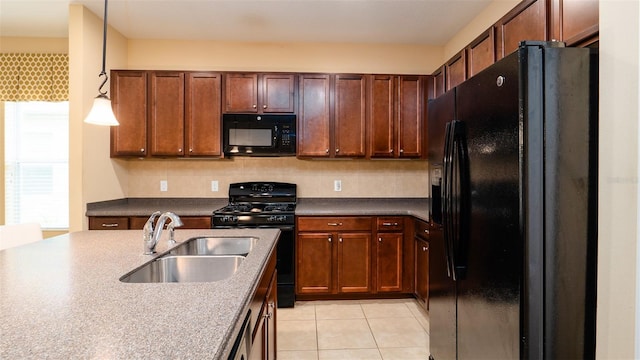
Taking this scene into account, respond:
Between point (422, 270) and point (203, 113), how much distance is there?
8.44ft

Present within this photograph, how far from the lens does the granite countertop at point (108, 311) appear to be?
0.67m

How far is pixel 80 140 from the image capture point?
2822 millimetres

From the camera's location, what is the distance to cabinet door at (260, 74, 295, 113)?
10.7 feet

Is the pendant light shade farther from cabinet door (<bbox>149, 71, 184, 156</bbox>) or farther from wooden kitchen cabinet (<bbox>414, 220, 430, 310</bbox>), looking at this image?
wooden kitchen cabinet (<bbox>414, 220, 430, 310</bbox>)

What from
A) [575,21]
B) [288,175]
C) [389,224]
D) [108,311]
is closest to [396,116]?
[389,224]

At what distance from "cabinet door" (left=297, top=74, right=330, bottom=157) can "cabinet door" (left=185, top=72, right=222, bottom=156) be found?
83 cm

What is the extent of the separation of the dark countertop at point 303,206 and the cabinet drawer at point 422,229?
6 centimetres

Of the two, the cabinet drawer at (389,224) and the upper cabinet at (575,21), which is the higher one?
the upper cabinet at (575,21)

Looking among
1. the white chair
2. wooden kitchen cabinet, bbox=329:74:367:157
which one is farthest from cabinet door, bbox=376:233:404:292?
the white chair

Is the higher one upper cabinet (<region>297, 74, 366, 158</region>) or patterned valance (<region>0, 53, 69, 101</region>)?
patterned valance (<region>0, 53, 69, 101</region>)

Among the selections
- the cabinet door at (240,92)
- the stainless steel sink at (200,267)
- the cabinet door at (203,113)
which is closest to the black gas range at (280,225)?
the cabinet door at (203,113)

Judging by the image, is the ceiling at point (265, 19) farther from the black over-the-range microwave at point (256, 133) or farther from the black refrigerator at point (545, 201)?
the black refrigerator at point (545, 201)

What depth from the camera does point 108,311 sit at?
0.84 meters

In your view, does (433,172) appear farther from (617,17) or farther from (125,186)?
(125,186)
